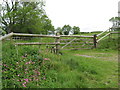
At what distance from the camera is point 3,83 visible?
98.8 inches

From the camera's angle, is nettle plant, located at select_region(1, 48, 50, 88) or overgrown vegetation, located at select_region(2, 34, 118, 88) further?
overgrown vegetation, located at select_region(2, 34, 118, 88)

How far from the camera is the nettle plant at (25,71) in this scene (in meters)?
2.64

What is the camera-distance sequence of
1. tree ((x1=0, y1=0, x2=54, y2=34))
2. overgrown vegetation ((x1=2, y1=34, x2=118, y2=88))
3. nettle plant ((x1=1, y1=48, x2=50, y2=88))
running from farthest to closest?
tree ((x1=0, y1=0, x2=54, y2=34)), overgrown vegetation ((x1=2, y1=34, x2=118, y2=88)), nettle plant ((x1=1, y1=48, x2=50, y2=88))

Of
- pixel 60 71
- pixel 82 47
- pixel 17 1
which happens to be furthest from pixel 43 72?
pixel 17 1

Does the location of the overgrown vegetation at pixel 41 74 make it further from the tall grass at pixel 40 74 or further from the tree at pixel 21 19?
the tree at pixel 21 19

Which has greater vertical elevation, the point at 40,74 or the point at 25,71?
the point at 25,71

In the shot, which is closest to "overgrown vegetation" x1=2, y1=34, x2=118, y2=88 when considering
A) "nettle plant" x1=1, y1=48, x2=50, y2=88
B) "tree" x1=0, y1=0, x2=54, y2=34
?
"nettle plant" x1=1, y1=48, x2=50, y2=88

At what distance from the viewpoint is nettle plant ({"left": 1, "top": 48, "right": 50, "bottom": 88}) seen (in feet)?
8.65

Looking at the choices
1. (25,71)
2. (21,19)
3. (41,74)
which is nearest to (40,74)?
(41,74)

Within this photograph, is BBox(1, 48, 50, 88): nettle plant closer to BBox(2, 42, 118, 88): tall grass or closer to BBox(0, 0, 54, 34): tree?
BBox(2, 42, 118, 88): tall grass

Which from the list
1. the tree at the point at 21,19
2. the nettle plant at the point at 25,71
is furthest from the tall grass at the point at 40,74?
the tree at the point at 21,19

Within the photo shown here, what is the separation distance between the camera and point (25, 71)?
3.12m

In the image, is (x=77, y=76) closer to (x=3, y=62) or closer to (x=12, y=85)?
(x=12, y=85)

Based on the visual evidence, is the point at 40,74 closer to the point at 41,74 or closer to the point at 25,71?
the point at 41,74
